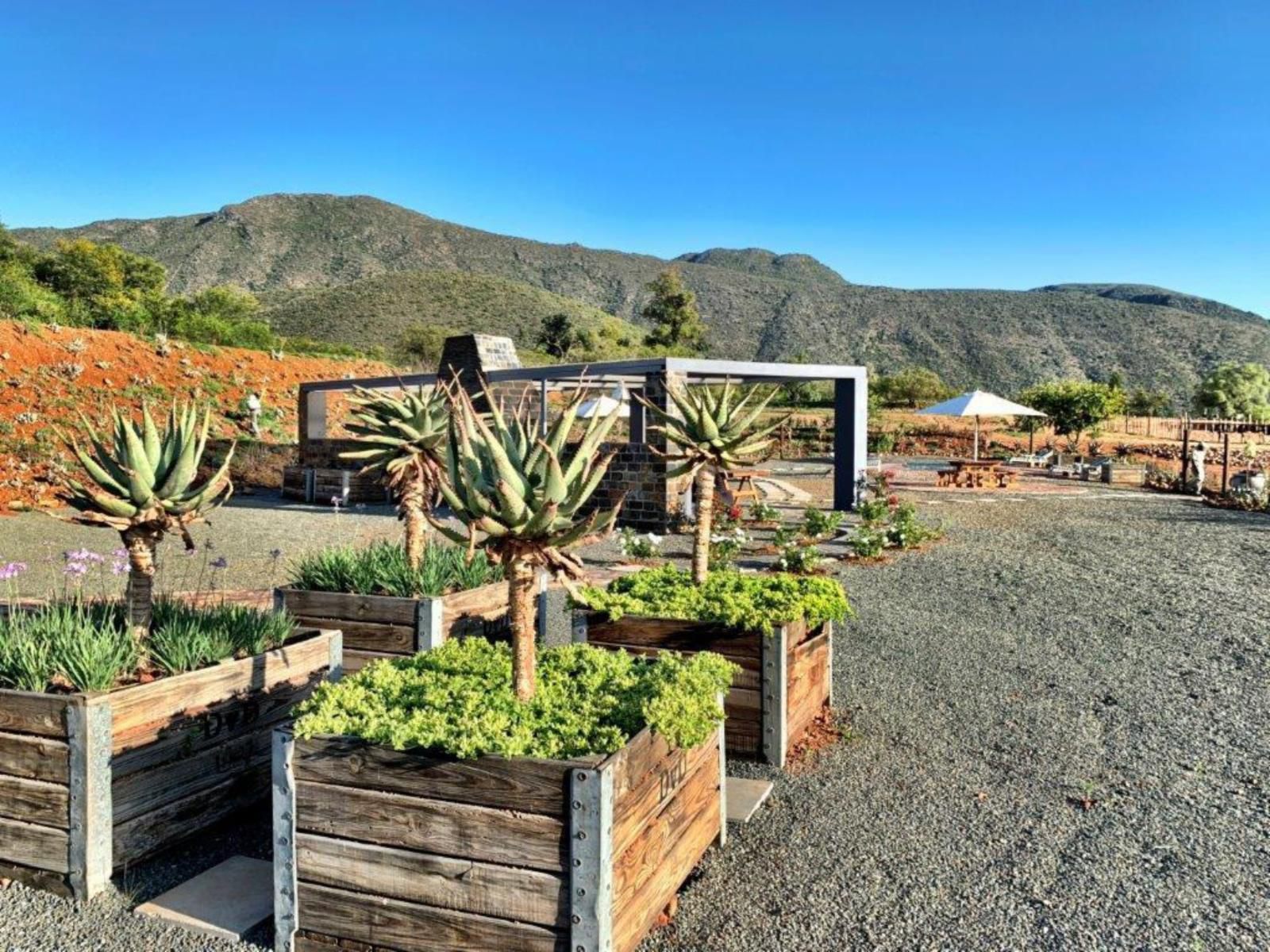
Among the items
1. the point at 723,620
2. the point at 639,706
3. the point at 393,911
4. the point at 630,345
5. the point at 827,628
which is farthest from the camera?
the point at 630,345

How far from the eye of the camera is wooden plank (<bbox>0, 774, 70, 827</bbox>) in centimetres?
294

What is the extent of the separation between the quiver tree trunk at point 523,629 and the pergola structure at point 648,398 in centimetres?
711

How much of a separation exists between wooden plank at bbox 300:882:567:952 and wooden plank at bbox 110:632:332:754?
0.90 metres

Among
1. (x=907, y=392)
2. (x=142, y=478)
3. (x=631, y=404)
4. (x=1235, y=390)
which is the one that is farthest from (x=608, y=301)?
(x=142, y=478)

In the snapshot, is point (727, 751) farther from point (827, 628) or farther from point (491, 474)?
point (491, 474)

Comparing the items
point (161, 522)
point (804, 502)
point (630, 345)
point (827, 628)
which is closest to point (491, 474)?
point (161, 522)

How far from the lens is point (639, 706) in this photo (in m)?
2.86

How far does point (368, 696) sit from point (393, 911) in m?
0.65

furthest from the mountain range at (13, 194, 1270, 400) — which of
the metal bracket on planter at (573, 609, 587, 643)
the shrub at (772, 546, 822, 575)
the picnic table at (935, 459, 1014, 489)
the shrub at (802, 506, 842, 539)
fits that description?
the metal bracket on planter at (573, 609, 587, 643)

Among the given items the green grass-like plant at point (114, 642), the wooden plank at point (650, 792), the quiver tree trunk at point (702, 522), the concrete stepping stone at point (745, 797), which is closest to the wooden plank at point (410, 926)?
the wooden plank at point (650, 792)

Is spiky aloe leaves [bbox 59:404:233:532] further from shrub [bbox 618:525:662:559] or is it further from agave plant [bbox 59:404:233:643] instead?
shrub [bbox 618:525:662:559]

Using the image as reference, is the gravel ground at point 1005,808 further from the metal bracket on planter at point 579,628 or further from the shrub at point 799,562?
the shrub at point 799,562

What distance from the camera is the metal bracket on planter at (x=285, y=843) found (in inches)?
104

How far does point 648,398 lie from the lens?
1319 centimetres
